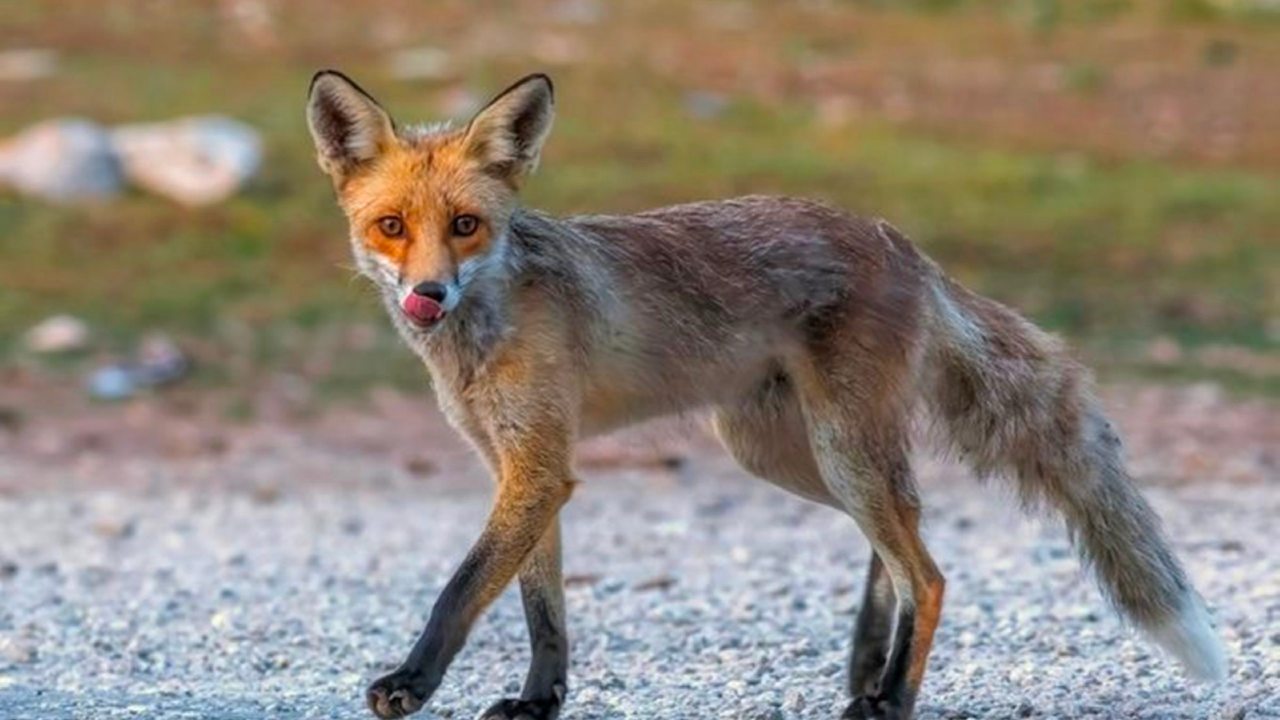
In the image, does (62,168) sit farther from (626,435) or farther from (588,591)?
(626,435)

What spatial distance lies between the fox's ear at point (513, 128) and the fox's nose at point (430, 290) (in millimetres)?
536

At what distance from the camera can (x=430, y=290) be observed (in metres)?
6.53

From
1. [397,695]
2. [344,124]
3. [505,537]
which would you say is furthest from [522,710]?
[344,124]

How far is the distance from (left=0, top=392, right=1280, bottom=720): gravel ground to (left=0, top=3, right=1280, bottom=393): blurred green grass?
227cm

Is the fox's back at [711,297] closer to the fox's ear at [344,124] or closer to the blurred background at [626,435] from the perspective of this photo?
the fox's ear at [344,124]

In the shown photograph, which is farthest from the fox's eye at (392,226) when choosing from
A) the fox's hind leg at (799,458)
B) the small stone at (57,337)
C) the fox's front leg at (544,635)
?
the small stone at (57,337)

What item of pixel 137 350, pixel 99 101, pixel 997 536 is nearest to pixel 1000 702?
pixel 997 536

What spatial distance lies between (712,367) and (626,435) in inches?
27.3

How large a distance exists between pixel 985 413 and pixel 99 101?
14.7 meters

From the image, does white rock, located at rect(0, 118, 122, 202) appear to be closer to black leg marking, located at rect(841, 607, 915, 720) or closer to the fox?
the fox

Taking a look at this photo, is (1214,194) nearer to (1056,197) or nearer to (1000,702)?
(1056,197)

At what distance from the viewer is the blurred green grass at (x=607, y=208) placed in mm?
16891

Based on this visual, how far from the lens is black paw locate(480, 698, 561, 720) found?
721 cm

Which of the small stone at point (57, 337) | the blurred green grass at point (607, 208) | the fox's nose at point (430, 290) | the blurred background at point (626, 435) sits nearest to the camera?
the fox's nose at point (430, 290)
